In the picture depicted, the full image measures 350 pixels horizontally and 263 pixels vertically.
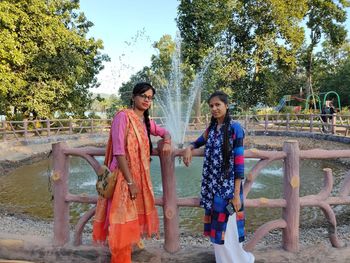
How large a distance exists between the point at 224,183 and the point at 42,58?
57.5 feet

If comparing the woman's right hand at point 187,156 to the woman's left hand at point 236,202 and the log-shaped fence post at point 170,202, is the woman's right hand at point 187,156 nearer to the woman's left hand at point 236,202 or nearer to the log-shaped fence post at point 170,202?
the log-shaped fence post at point 170,202

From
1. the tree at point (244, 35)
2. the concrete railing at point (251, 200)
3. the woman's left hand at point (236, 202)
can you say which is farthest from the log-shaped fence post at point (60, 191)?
the tree at point (244, 35)

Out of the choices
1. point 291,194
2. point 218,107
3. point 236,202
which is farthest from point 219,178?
point 291,194

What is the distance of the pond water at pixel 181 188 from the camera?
539 cm

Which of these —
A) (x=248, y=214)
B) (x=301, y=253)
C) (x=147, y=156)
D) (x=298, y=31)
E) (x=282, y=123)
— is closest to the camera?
(x=147, y=156)

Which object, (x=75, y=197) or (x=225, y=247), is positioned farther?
(x=75, y=197)

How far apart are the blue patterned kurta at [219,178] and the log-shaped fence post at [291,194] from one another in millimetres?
540

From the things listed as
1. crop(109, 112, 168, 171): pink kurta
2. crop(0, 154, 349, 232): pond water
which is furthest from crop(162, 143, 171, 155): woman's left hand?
crop(0, 154, 349, 232): pond water

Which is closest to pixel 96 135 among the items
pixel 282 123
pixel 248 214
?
pixel 282 123

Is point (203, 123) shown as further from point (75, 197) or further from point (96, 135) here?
point (75, 197)

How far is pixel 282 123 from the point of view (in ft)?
63.3

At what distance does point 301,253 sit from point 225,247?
0.77 metres

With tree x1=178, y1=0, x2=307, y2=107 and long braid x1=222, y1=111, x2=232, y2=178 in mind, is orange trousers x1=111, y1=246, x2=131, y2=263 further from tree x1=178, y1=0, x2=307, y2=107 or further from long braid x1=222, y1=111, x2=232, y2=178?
tree x1=178, y1=0, x2=307, y2=107

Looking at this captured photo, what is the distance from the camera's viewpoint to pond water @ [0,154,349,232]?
5.39 meters
